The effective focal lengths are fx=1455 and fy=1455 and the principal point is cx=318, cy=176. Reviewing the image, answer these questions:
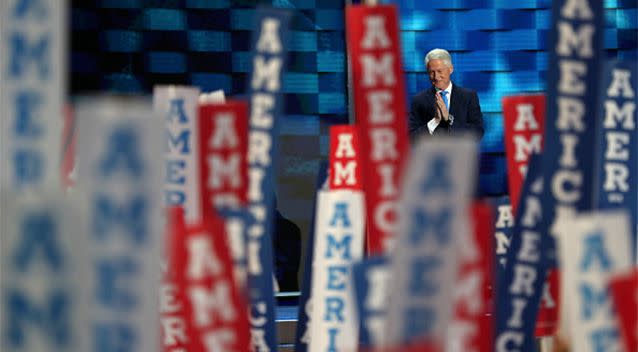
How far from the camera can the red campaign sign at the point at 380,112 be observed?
193 centimetres

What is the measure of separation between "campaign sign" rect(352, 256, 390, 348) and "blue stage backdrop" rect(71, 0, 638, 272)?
14.3 feet

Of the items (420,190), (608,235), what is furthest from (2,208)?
(608,235)

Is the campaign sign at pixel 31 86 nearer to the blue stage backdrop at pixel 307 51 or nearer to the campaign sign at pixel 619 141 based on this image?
the campaign sign at pixel 619 141

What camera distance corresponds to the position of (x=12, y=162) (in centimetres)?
159

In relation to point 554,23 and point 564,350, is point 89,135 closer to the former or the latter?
point 554,23

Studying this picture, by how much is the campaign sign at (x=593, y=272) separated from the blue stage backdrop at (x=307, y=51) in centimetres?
455

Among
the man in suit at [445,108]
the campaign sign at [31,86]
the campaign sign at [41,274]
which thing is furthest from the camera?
the man in suit at [445,108]

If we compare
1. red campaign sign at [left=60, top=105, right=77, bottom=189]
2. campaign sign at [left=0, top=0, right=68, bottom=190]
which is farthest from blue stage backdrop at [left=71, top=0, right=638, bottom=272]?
campaign sign at [left=0, top=0, right=68, bottom=190]

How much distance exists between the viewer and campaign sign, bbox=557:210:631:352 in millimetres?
1509

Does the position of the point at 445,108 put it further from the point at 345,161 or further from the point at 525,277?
the point at 525,277

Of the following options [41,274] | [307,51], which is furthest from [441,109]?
[41,274]

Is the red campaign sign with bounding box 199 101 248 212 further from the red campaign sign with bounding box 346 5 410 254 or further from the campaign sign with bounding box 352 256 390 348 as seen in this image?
the campaign sign with bounding box 352 256 390 348

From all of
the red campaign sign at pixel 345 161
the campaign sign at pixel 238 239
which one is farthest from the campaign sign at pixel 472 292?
the red campaign sign at pixel 345 161

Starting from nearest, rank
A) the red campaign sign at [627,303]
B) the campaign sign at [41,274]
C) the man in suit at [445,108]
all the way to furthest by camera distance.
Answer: the campaign sign at [41,274] → the red campaign sign at [627,303] → the man in suit at [445,108]
